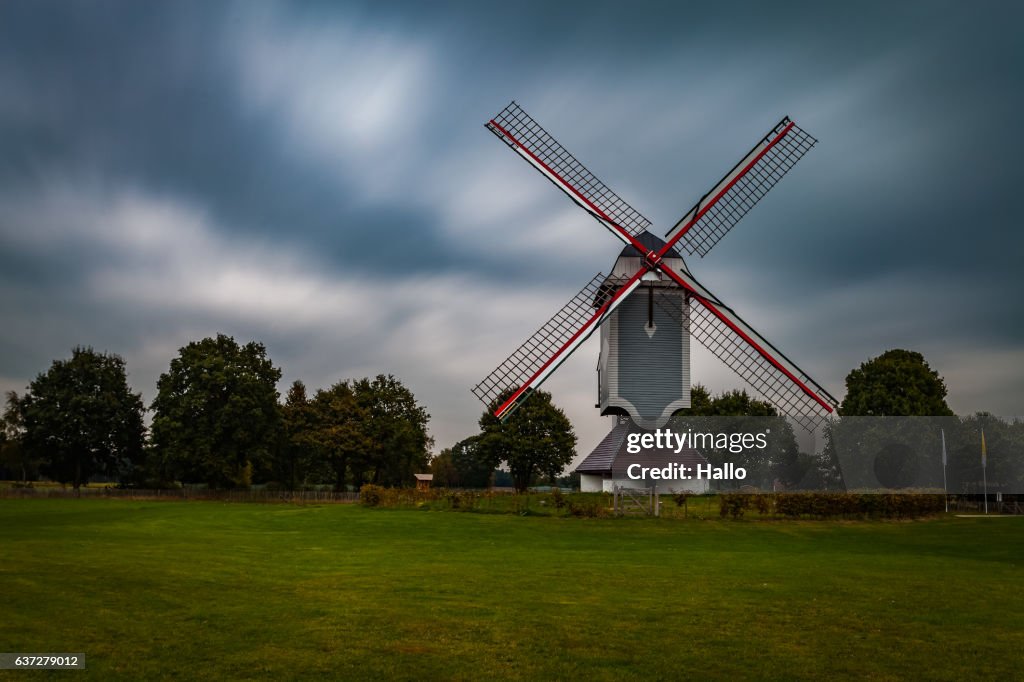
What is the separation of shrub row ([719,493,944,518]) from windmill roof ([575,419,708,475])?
2.59m

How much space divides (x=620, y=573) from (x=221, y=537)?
46.1ft

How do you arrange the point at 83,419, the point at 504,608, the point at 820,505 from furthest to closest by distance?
1. the point at 83,419
2. the point at 820,505
3. the point at 504,608

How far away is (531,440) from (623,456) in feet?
119

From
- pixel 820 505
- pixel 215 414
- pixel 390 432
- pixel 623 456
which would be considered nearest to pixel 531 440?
pixel 390 432

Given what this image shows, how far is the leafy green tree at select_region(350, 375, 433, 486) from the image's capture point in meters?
64.2

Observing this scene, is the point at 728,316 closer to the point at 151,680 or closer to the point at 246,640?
the point at 246,640

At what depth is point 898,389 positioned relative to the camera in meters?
61.3

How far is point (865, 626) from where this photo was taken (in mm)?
12781

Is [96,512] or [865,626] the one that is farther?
[96,512]

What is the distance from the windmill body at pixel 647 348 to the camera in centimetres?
2834

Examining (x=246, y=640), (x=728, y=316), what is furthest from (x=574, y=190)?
(x=246, y=640)

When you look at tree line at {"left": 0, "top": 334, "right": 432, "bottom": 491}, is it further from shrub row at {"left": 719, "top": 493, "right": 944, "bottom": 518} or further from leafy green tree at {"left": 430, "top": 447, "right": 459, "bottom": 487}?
leafy green tree at {"left": 430, "top": 447, "right": 459, "bottom": 487}

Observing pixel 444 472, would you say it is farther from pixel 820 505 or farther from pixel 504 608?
pixel 504 608

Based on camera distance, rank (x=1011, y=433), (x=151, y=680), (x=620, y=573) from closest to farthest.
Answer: (x=151, y=680) < (x=620, y=573) < (x=1011, y=433)
